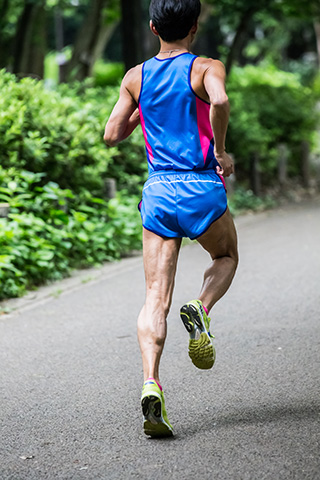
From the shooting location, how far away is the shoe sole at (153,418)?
3768 millimetres

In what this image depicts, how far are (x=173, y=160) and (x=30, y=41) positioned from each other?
1655cm

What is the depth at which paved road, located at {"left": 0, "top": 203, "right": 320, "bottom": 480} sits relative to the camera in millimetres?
3609

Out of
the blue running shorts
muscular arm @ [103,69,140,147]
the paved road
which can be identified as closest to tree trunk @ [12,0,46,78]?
the paved road

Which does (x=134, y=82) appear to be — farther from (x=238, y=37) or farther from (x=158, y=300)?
(x=238, y=37)

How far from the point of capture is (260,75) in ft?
69.1

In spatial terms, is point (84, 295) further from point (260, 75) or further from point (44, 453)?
point (260, 75)

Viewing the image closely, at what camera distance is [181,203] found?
161 inches

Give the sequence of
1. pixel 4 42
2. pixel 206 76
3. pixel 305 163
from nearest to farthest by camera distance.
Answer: pixel 206 76 < pixel 305 163 < pixel 4 42

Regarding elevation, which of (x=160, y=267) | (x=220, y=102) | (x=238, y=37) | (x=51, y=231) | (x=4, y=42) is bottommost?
(x=4, y=42)

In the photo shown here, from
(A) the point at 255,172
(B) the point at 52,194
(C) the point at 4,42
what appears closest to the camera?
(B) the point at 52,194

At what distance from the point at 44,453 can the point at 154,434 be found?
1.74 feet

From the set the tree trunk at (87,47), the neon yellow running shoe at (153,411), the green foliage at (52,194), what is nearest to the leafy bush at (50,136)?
the green foliage at (52,194)

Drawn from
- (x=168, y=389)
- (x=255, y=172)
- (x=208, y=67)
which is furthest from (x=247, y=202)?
(x=208, y=67)

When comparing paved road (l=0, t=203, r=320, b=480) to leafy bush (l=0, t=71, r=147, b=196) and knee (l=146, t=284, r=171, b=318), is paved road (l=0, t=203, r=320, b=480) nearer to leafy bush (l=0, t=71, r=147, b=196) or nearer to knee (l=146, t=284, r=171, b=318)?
knee (l=146, t=284, r=171, b=318)
